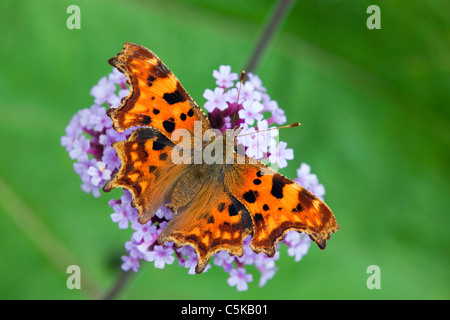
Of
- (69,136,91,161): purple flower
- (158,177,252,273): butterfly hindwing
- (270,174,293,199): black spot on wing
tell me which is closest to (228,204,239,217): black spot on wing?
(158,177,252,273): butterfly hindwing

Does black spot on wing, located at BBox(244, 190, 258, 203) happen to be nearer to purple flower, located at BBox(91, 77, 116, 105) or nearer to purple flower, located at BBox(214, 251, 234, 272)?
purple flower, located at BBox(214, 251, 234, 272)

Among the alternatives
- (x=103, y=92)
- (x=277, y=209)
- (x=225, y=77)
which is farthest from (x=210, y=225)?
(x=103, y=92)

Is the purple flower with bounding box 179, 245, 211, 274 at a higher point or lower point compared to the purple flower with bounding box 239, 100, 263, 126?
lower

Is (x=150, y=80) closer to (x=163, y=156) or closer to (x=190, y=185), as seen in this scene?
(x=163, y=156)

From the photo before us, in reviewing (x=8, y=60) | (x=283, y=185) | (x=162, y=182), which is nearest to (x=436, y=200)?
(x=283, y=185)

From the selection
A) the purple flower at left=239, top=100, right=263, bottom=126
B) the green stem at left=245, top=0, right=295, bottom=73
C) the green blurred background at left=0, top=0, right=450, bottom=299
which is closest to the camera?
the purple flower at left=239, top=100, right=263, bottom=126

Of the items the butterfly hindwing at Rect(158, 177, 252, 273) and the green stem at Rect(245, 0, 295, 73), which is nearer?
the butterfly hindwing at Rect(158, 177, 252, 273)

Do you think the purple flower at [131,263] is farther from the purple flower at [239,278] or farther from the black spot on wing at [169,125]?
the black spot on wing at [169,125]

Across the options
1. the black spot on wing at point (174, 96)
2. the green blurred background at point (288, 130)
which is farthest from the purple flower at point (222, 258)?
the green blurred background at point (288, 130)
